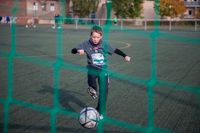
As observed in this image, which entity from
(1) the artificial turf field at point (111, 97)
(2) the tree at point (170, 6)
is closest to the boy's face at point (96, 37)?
(1) the artificial turf field at point (111, 97)

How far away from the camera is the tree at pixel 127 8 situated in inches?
1102

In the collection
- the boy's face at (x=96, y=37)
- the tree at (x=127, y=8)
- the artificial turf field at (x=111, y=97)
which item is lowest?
the artificial turf field at (x=111, y=97)

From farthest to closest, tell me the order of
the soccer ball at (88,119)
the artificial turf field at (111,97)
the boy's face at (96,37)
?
the boy's face at (96,37), the artificial turf field at (111,97), the soccer ball at (88,119)

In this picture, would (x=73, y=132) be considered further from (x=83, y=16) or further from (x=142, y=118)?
(x=83, y=16)

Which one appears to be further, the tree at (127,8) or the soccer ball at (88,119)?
the tree at (127,8)

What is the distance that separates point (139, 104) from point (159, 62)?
6055mm

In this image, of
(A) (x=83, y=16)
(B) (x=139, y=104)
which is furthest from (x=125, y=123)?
(A) (x=83, y=16)

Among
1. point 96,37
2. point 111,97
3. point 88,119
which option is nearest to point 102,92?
point 88,119

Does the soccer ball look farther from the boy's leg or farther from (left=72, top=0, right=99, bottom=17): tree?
(left=72, top=0, right=99, bottom=17): tree

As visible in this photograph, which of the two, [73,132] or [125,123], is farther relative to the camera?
[125,123]

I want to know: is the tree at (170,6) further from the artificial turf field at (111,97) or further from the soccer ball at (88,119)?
the soccer ball at (88,119)

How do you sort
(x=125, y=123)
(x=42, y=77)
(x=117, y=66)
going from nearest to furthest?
(x=125, y=123) → (x=42, y=77) → (x=117, y=66)

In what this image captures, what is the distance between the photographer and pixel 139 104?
21.1 feet

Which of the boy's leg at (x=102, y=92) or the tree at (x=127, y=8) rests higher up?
the tree at (x=127, y=8)
